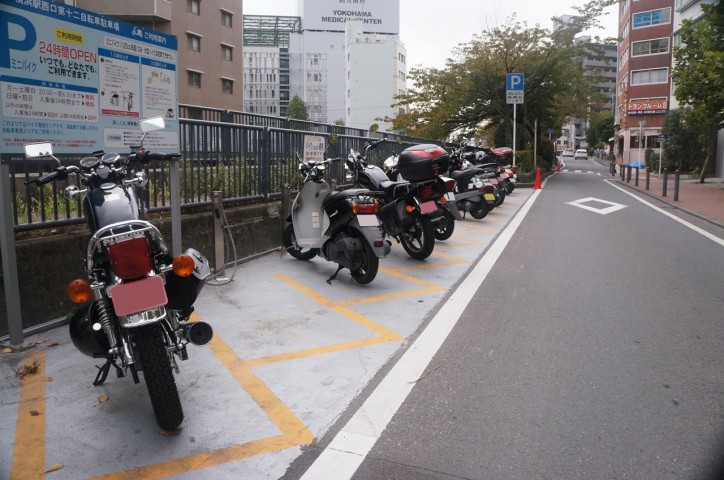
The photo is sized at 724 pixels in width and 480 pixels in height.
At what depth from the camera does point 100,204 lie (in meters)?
3.62

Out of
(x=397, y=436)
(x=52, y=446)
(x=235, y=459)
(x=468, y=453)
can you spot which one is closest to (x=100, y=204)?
(x=52, y=446)

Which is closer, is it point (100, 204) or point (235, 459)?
point (235, 459)

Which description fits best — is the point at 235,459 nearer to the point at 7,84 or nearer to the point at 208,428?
the point at 208,428

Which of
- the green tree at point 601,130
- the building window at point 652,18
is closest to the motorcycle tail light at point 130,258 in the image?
the building window at point 652,18

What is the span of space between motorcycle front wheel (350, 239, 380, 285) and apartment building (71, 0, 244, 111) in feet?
116

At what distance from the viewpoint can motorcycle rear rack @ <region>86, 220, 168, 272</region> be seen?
326cm

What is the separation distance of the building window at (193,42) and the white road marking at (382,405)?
4053 centimetres

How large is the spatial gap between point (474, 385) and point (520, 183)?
2355cm

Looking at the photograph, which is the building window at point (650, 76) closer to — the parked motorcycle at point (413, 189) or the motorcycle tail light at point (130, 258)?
the parked motorcycle at point (413, 189)

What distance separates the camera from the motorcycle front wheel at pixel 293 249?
26.0ft

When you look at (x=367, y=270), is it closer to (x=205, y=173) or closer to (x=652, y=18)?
(x=205, y=173)

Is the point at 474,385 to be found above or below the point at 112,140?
below

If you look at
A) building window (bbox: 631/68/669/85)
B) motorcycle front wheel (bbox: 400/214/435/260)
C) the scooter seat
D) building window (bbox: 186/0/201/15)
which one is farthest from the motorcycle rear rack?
building window (bbox: 631/68/669/85)

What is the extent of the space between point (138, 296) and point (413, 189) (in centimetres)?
509
